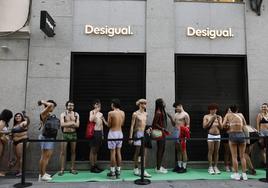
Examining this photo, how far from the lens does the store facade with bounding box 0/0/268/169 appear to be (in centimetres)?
1016

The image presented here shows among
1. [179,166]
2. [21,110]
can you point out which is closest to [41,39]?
[21,110]

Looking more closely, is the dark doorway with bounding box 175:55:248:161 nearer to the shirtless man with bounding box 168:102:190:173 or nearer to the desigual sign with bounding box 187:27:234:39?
the desigual sign with bounding box 187:27:234:39

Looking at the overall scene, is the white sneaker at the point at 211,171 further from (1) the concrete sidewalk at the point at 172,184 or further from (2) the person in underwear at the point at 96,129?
(2) the person in underwear at the point at 96,129

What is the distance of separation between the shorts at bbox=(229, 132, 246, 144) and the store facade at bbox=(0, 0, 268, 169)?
81.3 inches

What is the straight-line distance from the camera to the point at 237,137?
823cm

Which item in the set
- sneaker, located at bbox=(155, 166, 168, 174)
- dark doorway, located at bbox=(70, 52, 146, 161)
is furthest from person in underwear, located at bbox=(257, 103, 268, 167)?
dark doorway, located at bbox=(70, 52, 146, 161)

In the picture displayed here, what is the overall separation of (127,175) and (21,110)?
376 cm

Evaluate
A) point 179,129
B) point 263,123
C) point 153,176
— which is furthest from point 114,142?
point 263,123

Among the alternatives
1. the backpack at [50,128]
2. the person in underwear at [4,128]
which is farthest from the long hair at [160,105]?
the person in underwear at [4,128]

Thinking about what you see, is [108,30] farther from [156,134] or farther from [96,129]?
[156,134]

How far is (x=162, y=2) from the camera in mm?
10578

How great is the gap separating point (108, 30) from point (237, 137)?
198 inches

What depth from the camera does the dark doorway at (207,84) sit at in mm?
10453

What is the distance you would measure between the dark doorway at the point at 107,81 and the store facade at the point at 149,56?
0.10ft
